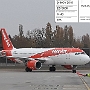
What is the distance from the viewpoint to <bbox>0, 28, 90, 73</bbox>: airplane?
1829 inches

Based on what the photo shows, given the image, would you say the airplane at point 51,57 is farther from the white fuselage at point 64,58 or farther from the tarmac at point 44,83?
the tarmac at point 44,83

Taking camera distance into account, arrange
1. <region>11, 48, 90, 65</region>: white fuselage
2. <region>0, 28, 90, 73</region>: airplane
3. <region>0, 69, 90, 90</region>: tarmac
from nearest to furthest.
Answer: <region>0, 69, 90, 90</region>: tarmac, <region>11, 48, 90, 65</region>: white fuselage, <region>0, 28, 90, 73</region>: airplane

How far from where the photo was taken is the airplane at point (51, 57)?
46469mm

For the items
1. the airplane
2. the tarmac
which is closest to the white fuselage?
the airplane

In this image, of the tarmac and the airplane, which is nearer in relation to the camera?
the tarmac

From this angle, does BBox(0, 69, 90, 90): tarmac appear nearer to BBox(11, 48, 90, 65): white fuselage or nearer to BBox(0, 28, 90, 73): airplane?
BBox(11, 48, 90, 65): white fuselage

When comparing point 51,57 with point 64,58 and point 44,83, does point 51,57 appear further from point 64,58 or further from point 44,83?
point 44,83

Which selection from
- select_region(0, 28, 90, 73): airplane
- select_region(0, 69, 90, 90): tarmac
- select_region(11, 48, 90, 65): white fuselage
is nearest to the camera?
select_region(0, 69, 90, 90): tarmac

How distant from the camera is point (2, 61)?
7125 centimetres

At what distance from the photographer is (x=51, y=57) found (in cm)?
4822

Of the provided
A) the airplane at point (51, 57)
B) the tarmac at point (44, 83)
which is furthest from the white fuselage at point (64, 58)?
the tarmac at point (44, 83)

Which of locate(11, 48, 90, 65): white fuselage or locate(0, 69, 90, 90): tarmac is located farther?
locate(11, 48, 90, 65): white fuselage

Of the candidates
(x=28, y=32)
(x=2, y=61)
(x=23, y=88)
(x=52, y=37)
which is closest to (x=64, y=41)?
(x=52, y=37)

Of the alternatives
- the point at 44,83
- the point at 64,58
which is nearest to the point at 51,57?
the point at 64,58
